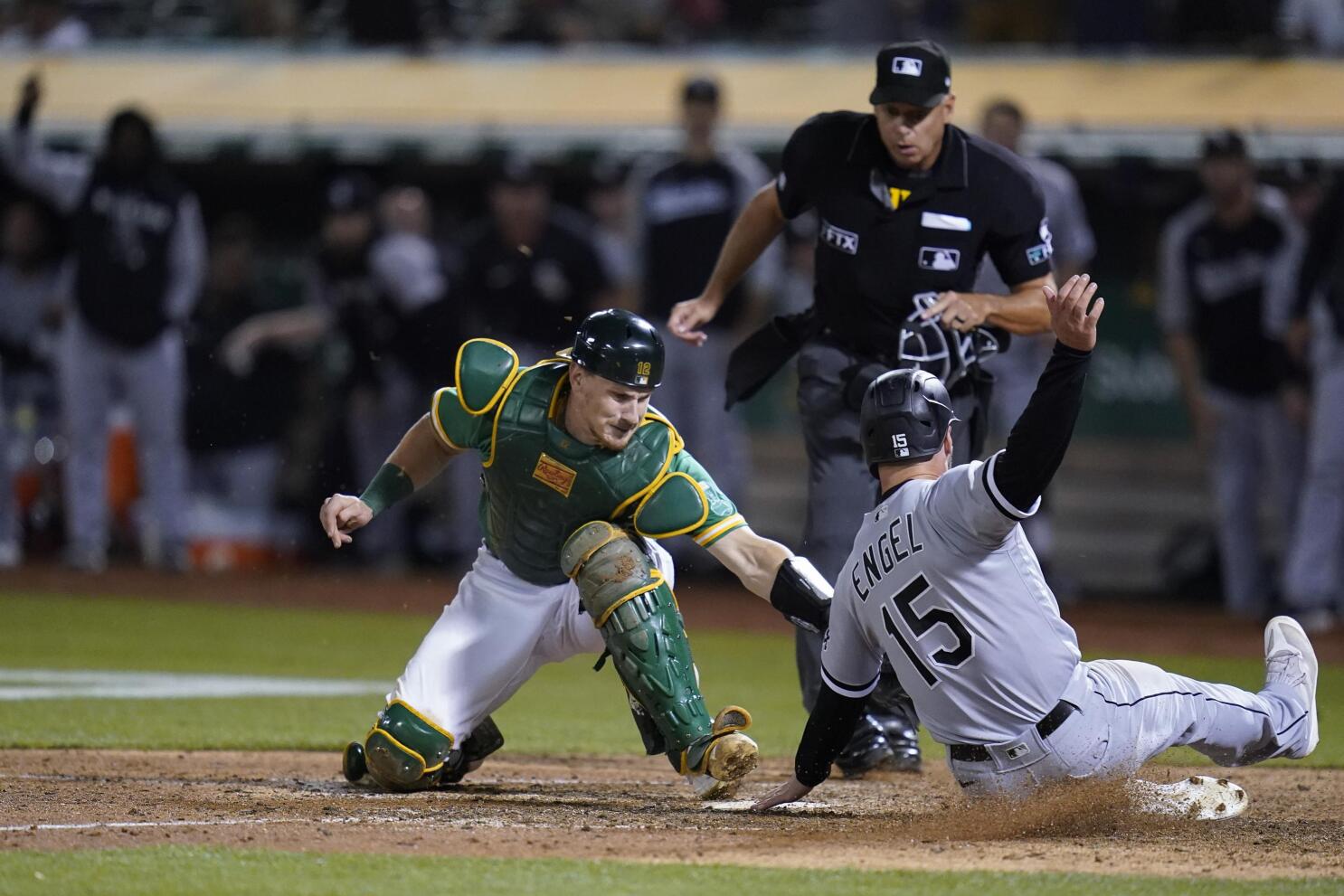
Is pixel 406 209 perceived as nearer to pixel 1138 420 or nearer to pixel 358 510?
pixel 1138 420

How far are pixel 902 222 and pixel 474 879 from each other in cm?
292

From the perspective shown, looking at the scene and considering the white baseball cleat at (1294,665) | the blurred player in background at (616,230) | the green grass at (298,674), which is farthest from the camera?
the blurred player in background at (616,230)

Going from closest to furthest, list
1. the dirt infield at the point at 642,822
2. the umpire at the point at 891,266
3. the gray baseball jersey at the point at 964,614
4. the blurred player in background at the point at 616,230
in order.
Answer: the dirt infield at the point at 642,822, the gray baseball jersey at the point at 964,614, the umpire at the point at 891,266, the blurred player in background at the point at 616,230

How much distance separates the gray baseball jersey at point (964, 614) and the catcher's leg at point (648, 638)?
650 millimetres

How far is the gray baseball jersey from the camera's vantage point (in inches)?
191

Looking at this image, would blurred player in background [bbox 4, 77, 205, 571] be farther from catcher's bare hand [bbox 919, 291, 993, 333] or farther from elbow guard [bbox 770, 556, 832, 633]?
elbow guard [bbox 770, 556, 832, 633]

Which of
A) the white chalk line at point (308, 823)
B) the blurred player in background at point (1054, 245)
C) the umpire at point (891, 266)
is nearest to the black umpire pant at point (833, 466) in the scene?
the umpire at point (891, 266)

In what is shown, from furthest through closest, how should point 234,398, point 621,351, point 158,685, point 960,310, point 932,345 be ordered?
point 234,398
point 158,685
point 932,345
point 960,310
point 621,351

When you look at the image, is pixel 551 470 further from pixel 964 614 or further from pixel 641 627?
pixel 964 614

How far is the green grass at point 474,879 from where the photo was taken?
4086 mm

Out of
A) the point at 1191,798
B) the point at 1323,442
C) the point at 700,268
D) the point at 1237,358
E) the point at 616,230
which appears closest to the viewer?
the point at 1191,798

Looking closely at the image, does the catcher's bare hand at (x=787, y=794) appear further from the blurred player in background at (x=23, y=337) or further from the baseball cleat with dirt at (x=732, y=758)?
the blurred player in background at (x=23, y=337)

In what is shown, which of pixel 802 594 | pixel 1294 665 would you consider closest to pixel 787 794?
pixel 802 594

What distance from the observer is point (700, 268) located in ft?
38.1
